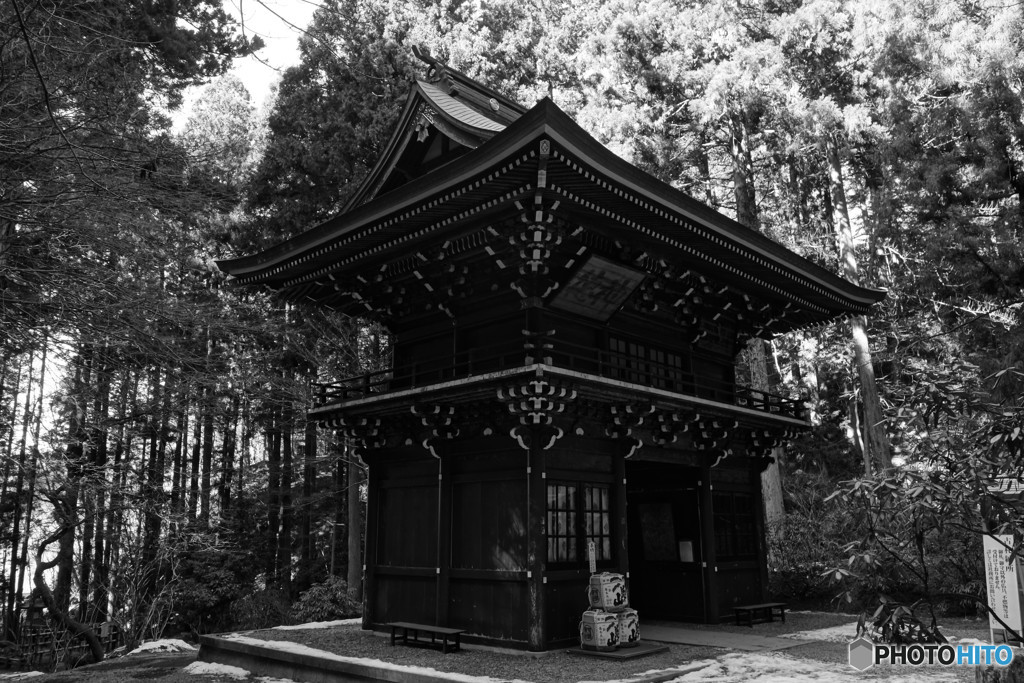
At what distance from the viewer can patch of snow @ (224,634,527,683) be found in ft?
26.1

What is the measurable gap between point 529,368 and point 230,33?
886cm

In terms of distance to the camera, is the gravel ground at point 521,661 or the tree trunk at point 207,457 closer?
the gravel ground at point 521,661

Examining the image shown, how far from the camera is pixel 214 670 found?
36.2 feet

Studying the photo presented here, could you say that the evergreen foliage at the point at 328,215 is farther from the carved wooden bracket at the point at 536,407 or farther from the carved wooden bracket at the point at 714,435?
the carved wooden bracket at the point at 536,407

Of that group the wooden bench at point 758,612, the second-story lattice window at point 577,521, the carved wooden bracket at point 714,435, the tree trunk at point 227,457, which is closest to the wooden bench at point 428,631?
the second-story lattice window at point 577,521

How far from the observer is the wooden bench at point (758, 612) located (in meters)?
12.5

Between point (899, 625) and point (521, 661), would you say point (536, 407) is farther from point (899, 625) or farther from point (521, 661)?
point (899, 625)

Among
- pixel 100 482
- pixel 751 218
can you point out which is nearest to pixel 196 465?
pixel 100 482

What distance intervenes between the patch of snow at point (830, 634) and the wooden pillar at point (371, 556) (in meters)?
6.79

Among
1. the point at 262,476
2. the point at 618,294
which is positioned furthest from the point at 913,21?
the point at 262,476

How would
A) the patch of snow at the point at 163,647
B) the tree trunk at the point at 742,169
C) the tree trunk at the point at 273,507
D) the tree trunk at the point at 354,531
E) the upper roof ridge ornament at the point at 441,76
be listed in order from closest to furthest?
the upper roof ridge ornament at the point at 441,76, the patch of snow at the point at 163,647, the tree trunk at the point at 354,531, the tree trunk at the point at 742,169, the tree trunk at the point at 273,507

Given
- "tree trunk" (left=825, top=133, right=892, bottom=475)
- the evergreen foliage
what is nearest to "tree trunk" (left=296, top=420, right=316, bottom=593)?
the evergreen foliage

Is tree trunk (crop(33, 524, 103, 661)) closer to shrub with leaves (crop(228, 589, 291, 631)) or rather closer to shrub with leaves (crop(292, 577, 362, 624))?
shrub with leaves (crop(292, 577, 362, 624))

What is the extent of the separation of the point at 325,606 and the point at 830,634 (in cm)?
1170
